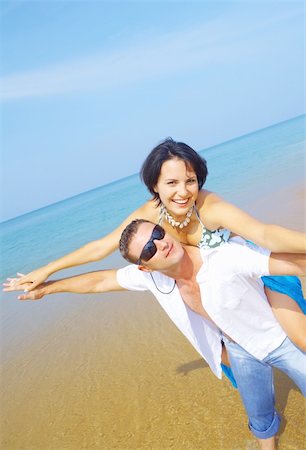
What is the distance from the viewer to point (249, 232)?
288cm

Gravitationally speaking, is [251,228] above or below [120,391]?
above

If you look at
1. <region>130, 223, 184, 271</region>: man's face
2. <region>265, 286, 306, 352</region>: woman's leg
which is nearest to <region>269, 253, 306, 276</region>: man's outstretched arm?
<region>265, 286, 306, 352</region>: woman's leg

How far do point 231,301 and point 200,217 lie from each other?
66cm

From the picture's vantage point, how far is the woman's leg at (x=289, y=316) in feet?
9.78

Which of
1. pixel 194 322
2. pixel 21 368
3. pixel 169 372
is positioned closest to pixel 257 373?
pixel 194 322

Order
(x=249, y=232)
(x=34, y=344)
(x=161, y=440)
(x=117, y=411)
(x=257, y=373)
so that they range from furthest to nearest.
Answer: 1. (x=34, y=344)
2. (x=117, y=411)
3. (x=161, y=440)
4. (x=257, y=373)
5. (x=249, y=232)

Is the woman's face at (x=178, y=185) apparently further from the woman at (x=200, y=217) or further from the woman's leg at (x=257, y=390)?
the woman's leg at (x=257, y=390)

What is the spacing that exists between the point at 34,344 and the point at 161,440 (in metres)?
3.47

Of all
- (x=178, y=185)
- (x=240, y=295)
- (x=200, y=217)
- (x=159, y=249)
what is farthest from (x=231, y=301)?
(x=178, y=185)

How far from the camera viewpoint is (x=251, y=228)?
9.42ft

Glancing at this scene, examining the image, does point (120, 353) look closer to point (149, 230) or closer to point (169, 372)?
point (169, 372)

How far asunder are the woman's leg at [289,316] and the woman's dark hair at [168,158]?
3.16 ft

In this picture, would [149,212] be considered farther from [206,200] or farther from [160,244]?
[160,244]

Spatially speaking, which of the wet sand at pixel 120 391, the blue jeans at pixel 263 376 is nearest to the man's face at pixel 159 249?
the blue jeans at pixel 263 376
